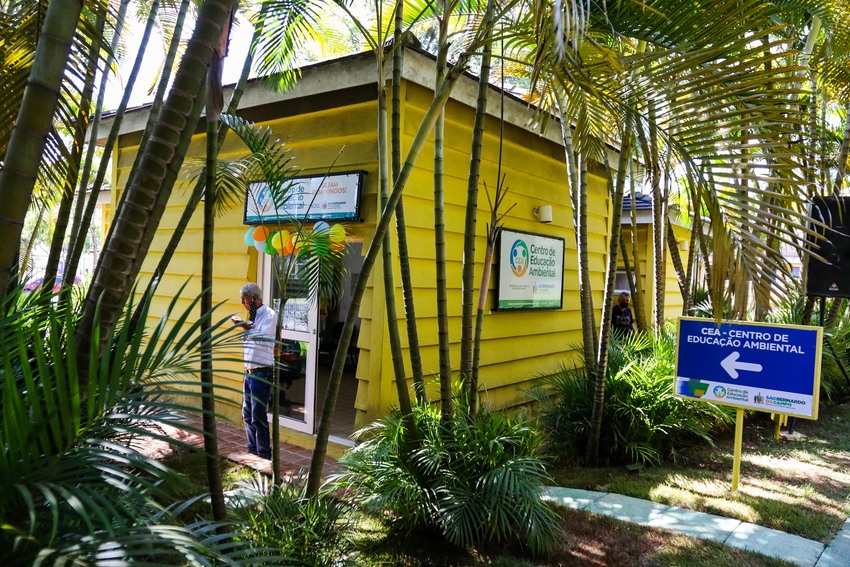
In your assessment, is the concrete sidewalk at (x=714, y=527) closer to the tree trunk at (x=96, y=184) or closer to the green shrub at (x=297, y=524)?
the green shrub at (x=297, y=524)

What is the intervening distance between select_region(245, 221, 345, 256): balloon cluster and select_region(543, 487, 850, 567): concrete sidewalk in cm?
237

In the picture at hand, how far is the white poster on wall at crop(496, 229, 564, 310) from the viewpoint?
20.4 feet

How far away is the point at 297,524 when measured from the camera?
8.77 feet

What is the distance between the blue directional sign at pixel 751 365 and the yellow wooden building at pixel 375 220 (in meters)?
1.85

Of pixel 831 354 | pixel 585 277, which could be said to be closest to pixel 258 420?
pixel 585 277

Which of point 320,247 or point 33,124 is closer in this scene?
point 33,124

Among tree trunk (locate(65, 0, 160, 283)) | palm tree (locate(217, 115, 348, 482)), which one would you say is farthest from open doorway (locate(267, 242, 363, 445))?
tree trunk (locate(65, 0, 160, 283))

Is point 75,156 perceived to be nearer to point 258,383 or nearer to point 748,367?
point 258,383

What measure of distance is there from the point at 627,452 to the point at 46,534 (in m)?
4.51

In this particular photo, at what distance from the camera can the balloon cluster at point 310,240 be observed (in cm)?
353

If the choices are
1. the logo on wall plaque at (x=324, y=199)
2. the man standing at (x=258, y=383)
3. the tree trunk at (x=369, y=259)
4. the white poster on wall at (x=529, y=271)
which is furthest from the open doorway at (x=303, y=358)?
the tree trunk at (x=369, y=259)

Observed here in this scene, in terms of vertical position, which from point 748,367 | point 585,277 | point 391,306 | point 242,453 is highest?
point 585,277

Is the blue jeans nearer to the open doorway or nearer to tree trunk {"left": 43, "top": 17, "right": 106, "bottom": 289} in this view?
the open doorway

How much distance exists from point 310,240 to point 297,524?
165 cm
